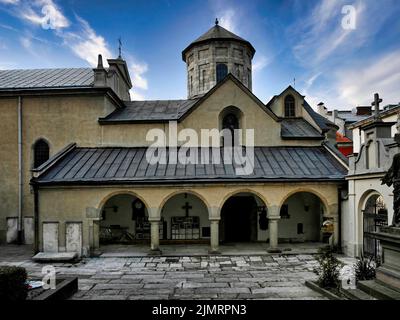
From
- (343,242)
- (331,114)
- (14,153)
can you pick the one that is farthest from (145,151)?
(331,114)

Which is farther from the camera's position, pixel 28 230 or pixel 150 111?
pixel 150 111

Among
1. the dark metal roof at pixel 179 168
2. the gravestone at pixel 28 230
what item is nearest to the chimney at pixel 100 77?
the dark metal roof at pixel 179 168

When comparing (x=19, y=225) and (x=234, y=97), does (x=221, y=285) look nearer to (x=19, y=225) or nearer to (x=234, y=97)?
(x=234, y=97)

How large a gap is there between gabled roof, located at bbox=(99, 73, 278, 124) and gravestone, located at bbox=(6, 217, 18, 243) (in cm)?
815

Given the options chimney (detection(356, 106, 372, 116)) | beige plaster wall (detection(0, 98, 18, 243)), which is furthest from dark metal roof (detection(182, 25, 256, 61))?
chimney (detection(356, 106, 372, 116))

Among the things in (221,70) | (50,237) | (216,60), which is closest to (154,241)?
(50,237)

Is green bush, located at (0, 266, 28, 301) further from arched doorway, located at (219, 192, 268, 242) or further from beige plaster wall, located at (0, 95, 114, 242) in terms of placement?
beige plaster wall, located at (0, 95, 114, 242)

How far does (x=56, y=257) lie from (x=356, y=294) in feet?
40.5

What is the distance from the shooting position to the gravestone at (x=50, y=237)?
48.2ft

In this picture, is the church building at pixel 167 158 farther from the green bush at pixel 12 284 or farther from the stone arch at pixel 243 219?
the green bush at pixel 12 284

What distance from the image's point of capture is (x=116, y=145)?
61.2 feet

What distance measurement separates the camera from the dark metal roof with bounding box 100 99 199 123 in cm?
1932

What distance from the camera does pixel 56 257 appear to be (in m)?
13.7

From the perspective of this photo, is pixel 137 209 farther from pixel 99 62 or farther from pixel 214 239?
pixel 99 62
